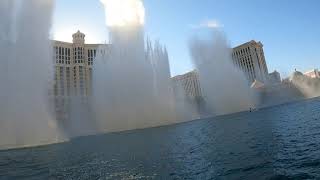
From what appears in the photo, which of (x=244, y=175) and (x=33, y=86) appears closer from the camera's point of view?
(x=244, y=175)

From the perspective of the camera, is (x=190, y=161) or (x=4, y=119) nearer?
(x=190, y=161)

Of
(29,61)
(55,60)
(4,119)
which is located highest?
(55,60)

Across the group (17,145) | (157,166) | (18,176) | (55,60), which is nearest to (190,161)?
(157,166)

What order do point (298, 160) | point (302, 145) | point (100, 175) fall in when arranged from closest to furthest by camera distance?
point (298, 160) < point (100, 175) < point (302, 145)

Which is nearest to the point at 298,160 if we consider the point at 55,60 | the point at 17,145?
the point at 17,145

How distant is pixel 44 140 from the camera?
73688 mm

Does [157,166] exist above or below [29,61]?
below

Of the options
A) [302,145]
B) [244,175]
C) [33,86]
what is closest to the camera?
[244,175]

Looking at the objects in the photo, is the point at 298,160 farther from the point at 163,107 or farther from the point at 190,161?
the point at 163,107

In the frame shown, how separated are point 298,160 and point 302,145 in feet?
23.1

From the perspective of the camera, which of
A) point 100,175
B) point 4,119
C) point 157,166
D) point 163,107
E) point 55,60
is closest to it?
point 100,175

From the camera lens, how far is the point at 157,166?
28.0 metres

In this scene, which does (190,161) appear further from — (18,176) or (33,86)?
(33,86)

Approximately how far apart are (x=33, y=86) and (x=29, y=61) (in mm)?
6308
